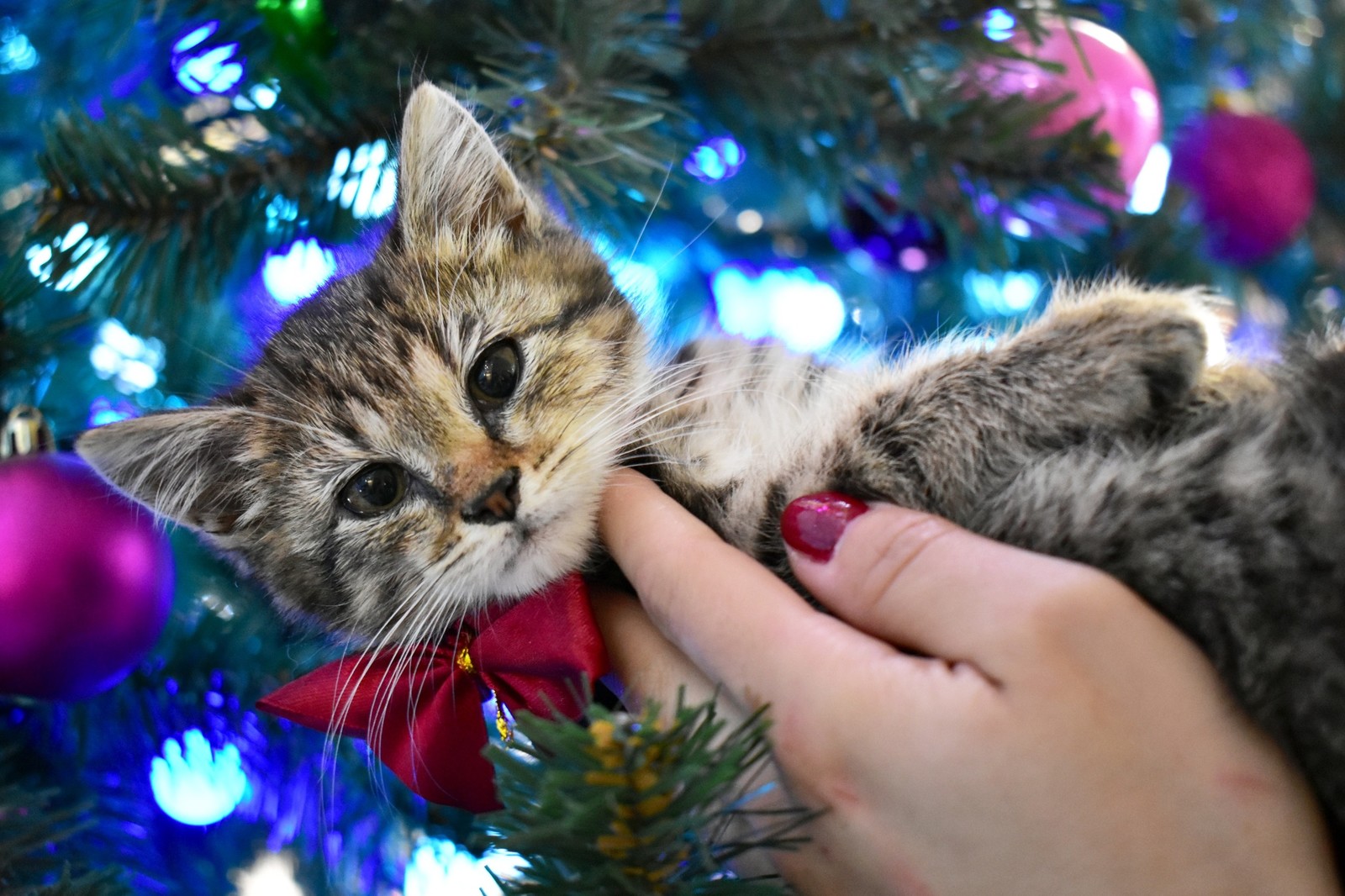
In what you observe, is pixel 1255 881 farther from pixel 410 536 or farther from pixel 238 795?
pixel 238 795

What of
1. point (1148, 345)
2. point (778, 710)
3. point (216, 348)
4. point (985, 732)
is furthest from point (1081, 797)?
point (216, 348)

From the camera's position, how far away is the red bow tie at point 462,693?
0.75m

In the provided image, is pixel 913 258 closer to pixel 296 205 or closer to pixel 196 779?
pixel 296 205

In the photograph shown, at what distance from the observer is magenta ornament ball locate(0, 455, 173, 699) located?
725 millimetres

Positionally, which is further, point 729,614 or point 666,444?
point 666,444

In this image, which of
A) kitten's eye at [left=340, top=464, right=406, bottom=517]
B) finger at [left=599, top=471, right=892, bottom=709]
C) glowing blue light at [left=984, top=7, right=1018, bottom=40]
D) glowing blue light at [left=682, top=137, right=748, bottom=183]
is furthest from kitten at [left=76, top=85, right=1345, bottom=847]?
glowing blue light at [left=984, top=7, right=1018, bottom=40]

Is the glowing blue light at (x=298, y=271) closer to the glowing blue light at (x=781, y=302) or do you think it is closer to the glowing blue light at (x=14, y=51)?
the glowing blue light at (x=14, y=51)

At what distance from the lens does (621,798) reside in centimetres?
45

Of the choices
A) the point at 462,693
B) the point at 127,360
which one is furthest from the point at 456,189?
the point at 462,693

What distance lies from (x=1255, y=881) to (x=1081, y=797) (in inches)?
5.1

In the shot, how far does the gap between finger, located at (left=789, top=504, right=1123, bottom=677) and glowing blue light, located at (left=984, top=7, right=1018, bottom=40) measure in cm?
60

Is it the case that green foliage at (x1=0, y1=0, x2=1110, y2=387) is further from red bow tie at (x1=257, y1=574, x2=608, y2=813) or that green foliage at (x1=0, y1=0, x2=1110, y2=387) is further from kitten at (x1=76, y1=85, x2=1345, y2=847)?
red bow tie at (x1=257, y1=574, x2=608, y2=813)

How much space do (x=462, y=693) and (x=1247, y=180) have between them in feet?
4.23

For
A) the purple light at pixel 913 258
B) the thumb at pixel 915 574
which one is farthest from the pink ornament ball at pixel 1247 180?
the thumb at pixel 915 574
